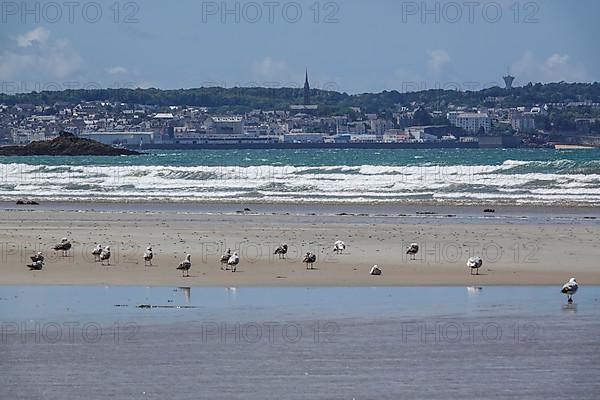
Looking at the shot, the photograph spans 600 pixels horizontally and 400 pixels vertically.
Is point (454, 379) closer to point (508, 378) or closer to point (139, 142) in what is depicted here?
point (508, 378)

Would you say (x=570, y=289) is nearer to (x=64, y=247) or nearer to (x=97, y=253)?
(x=97, y=253)

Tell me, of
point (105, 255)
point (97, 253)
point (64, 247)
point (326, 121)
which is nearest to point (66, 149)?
point (326, 121)

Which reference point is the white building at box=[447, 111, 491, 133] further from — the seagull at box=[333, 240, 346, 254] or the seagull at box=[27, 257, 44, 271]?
the seagull at box=[27, 257, 44, 271]

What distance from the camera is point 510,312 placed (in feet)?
38.9

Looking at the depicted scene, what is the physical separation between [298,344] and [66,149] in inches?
3626

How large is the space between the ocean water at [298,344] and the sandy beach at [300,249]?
4.95 feet

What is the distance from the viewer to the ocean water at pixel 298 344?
8352mm

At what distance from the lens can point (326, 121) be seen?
159 meters

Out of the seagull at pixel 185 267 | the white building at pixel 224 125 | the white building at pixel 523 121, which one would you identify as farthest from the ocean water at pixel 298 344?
the white building at pixel 224 125

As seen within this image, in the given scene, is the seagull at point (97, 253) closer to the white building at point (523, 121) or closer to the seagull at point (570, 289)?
the seagull at point (570, 289)

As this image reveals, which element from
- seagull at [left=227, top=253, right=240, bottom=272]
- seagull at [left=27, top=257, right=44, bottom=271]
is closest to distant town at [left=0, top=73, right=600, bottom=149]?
seagull at [left=227, top=253, right=240, bottom=272]

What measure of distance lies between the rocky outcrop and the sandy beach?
71438 mm

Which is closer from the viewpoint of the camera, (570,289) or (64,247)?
(570,289)

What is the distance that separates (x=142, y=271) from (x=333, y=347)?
254 inches
